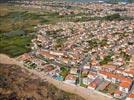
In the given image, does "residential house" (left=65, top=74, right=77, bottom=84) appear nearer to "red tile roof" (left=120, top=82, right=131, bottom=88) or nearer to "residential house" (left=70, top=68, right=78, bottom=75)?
"residential house" (left=70, top=68, right=78, bottom=75)

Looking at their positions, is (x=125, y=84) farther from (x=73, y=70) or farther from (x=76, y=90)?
(x=73, y=70)

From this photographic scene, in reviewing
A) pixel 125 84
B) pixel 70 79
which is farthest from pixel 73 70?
pixel 125 84

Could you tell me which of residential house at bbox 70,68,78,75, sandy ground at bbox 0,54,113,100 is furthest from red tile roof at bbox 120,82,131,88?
residential house at bbox 70,68,78,75

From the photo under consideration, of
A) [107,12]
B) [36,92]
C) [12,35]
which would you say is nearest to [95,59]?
[36,92]

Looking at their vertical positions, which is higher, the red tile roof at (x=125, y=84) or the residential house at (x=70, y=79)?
the red tile roof at (x=125, y=84)

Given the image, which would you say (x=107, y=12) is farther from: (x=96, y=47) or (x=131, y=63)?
(x=131, y=63)

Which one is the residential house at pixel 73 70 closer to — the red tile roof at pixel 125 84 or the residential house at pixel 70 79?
the residential house at pixel 70 79

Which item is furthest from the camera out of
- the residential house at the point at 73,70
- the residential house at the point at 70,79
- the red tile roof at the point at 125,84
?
the residential house at the point at 73,70

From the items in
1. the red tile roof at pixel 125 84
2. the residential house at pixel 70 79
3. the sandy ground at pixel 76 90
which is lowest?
the sandy ground at pixel 76 90

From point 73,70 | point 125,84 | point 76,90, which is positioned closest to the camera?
point 76,90

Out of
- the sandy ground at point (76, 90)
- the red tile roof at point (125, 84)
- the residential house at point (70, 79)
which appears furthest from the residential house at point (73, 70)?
the red tile roof at point (125, 84)

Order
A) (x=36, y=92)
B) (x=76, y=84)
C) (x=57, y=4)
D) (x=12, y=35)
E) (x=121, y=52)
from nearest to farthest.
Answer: (x=36, y=92) → (x=76, y=84) → (x=121, y=52) → (x=12, y=35) → (x=57, y=4)
